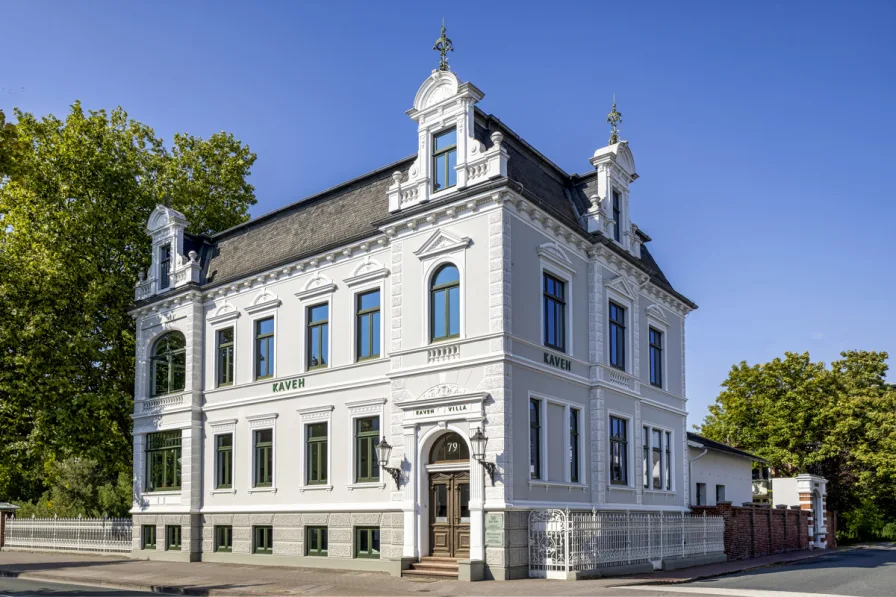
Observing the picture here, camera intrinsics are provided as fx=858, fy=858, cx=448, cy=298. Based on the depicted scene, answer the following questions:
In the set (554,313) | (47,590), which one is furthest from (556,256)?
(47,590)

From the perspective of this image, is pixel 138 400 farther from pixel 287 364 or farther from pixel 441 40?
pixel 441 40

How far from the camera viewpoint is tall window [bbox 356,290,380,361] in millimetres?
23531

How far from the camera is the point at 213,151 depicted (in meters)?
39.2

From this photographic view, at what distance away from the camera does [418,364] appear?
2147 centimetres

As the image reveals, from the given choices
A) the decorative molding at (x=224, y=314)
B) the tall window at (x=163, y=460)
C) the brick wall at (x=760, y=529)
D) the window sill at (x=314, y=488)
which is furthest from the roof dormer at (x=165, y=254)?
the brick wall at (x=760, y=529)

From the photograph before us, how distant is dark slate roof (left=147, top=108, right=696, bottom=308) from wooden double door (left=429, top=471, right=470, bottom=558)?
675 centimetres

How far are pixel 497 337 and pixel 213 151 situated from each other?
24.0 m

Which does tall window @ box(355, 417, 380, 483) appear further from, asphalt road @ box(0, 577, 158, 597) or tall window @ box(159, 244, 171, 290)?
tall window @ box(159, 244, 171, 290)

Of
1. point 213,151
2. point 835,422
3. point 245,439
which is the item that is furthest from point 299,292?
point 835,422

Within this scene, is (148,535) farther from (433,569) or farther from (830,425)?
(830,425)

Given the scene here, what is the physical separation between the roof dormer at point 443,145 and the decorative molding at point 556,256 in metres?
2.49

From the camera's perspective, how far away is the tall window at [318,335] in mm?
24938

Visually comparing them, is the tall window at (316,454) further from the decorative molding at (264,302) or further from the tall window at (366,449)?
the decorative molding at (264,302)

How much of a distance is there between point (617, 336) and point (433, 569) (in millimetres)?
9046
